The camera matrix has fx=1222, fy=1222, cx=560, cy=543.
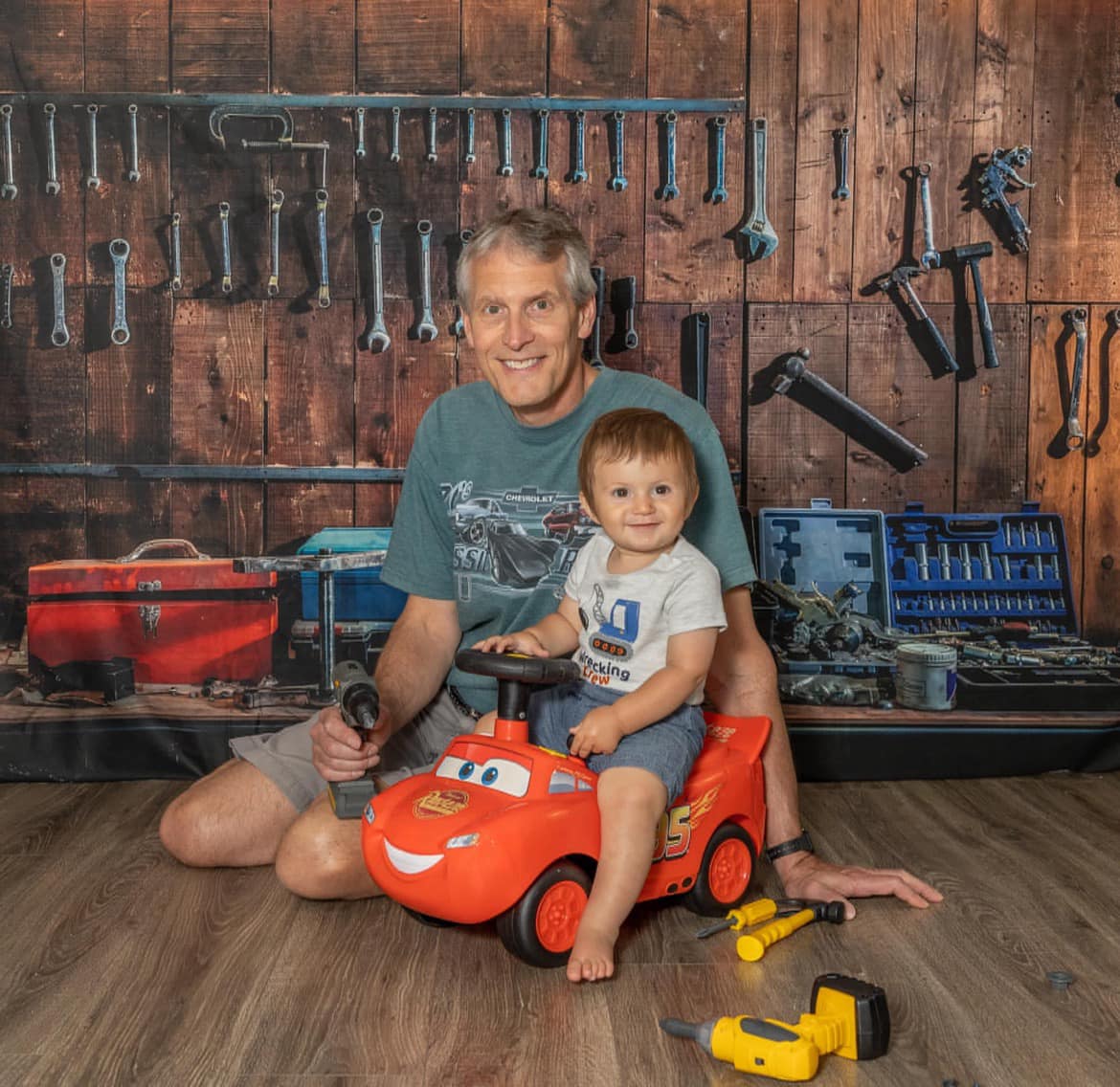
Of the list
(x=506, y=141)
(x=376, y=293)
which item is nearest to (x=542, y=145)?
(x=506, y=141)

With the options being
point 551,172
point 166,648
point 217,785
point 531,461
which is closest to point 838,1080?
point 531,461

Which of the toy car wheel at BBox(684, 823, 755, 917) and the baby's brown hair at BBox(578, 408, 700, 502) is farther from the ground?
the baby's brown hair at BBox(578, 408, 700, 502)

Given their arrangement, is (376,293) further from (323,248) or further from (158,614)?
(158,614)

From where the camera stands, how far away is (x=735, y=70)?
304cm

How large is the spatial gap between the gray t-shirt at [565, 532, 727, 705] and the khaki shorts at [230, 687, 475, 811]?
15.9 inches

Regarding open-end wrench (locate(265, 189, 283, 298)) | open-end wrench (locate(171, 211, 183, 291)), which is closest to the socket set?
open-end wrench (locate(265, 189, 283, 298))

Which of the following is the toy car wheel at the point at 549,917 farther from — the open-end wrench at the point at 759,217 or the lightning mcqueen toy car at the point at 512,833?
the open-end wrench at the point at 759,217

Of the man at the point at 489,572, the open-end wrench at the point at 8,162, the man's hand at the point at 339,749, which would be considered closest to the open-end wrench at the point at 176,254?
the open-end wrench at the point at 8,162

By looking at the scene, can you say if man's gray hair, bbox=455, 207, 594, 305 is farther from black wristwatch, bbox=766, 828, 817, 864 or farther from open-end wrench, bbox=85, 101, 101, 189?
open-end wrench, bbox=85, 101, 101, 189

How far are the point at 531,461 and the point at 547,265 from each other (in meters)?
0.35

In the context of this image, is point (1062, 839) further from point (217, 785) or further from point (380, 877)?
point (217, 785)

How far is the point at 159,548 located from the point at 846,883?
187 centimetres

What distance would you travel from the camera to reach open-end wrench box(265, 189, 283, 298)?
3.01m

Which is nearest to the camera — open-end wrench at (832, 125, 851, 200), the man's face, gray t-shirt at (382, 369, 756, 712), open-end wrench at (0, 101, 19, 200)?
the man's face
